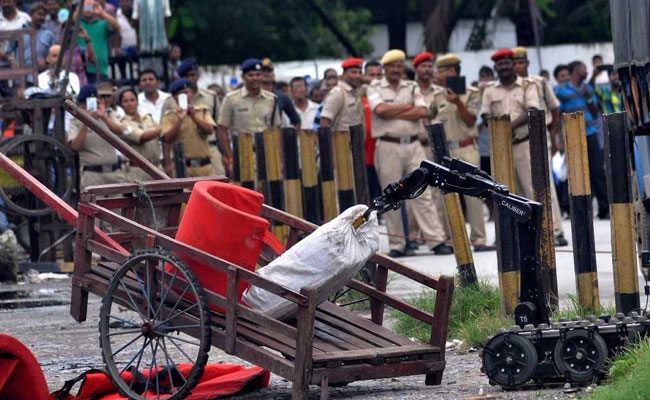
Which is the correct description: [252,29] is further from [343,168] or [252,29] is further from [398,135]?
[343,168]

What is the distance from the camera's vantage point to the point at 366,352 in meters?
6.71

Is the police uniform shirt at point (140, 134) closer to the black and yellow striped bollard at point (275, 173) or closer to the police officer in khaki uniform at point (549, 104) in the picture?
the black and yellow striped bollard at point (275, 173)

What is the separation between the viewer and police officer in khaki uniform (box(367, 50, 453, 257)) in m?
14.7

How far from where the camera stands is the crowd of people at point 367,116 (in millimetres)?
14750

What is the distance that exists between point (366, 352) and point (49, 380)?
2062 millimetres

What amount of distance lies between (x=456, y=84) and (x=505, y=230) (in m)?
7.76

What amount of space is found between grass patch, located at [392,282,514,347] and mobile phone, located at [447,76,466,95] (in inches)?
268

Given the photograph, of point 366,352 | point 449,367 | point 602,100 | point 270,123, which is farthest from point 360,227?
point 602,100

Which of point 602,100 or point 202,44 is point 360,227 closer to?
point 602,100

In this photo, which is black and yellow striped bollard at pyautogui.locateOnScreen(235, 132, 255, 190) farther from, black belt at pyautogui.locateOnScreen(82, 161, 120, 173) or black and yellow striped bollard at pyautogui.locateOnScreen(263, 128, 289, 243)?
black belt at pyautogui.locateOnScreen(82, 161, 120, 173)

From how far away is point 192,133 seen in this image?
15703mm

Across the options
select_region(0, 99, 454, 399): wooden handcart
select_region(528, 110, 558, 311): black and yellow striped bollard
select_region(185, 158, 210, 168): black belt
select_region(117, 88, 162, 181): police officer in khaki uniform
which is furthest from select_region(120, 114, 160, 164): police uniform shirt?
select_region(0, 99, 454, 399): wooden handcart

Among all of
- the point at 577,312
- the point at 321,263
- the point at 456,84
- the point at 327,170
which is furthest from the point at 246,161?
the point at 321,263

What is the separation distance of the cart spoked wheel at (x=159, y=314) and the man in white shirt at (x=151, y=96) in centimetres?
971
